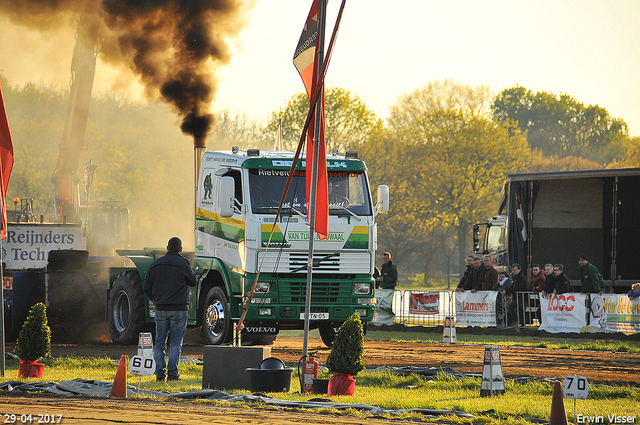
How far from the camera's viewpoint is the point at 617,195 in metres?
23.7

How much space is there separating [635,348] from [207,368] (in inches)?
408

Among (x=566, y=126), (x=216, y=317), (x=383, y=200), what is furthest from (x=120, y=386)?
(x=566, y=126)

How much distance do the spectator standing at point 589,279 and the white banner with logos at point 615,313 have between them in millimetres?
289

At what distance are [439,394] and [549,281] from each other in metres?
12.2

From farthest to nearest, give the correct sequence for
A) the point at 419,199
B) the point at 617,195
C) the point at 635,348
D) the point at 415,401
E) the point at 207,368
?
the point at 419,199
the point at 617,195
the point at 635,348
the point at 207,368
the point at 415,401

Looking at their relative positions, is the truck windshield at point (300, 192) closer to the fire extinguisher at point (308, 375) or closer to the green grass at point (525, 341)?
the fire extinguisher at point (308, 375)

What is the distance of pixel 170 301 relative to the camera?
12.3 m

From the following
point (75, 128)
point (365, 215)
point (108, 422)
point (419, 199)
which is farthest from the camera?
point (419, 199)

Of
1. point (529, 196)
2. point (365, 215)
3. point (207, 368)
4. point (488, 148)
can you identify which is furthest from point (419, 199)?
point (207, 368)

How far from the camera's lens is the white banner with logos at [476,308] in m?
23.2

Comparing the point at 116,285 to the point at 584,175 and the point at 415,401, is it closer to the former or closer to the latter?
the point at 415,401

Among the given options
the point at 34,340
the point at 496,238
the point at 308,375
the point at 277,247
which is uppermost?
the point at 496,238

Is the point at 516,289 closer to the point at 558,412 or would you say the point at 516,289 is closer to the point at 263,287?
the point at 263,287

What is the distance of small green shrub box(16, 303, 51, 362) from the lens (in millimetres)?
12047
